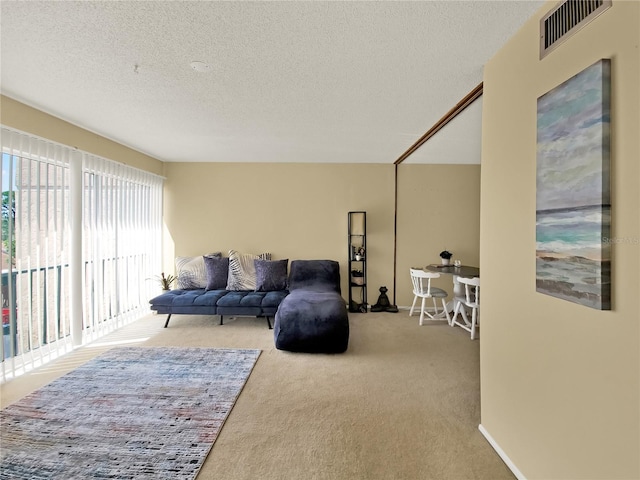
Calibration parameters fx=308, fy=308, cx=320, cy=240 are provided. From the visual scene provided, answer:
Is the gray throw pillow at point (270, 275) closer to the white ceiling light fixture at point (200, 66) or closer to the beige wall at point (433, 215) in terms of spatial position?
the beige wall at point (433, 215)

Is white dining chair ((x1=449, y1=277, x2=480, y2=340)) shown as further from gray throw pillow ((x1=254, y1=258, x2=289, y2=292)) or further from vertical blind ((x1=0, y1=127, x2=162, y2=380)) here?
vertical blind ((x1=0, y1=127, x2=162, y2=380))

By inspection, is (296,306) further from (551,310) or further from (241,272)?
(551,310)

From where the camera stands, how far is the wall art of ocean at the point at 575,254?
112cm

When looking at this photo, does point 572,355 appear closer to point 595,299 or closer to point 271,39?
point 595,299

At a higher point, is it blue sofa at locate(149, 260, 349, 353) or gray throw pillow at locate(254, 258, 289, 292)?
gray throw pillow at locate(254, 258, 289, 292)

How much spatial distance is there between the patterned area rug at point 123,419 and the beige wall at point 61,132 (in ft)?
7.44

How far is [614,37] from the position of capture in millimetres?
1113

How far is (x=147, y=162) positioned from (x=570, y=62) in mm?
5031

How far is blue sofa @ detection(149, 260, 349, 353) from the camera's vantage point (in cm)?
331

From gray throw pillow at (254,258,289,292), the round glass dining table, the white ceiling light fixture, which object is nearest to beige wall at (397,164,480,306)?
the round glass dining table

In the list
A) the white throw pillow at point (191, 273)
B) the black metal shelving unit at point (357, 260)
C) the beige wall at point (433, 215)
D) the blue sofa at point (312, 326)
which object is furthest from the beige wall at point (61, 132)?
the beige wall at point (433, 215)

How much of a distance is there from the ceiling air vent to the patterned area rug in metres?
2.78

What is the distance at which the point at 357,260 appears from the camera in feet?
16.4

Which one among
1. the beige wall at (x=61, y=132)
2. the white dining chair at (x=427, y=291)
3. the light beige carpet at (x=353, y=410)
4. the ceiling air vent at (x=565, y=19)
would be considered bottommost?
the light beige carpet at (x=353, y=410)
